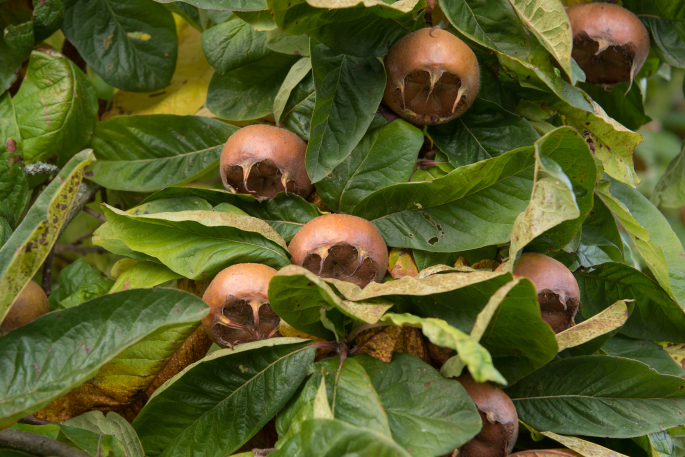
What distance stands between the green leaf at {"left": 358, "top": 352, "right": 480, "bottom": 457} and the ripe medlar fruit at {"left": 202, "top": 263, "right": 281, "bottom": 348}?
192 mm

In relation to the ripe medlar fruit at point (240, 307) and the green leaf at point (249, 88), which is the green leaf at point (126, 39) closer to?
the green leaf at point (249, 88)

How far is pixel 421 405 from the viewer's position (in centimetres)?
90

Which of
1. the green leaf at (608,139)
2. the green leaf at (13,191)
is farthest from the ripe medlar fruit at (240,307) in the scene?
the green leaf at (608,139)

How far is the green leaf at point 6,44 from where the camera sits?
141 cm

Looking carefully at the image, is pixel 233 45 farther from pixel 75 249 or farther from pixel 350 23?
pixel 75 249

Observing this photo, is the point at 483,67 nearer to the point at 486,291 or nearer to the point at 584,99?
the point at 584,99

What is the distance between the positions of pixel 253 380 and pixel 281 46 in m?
0.72

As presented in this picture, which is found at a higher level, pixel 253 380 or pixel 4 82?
pixel 4 82

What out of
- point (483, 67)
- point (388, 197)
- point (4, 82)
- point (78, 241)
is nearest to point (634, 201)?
point (483, 67)

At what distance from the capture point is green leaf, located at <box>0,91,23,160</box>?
4.38 feet

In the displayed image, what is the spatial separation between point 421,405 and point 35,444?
66 centimetres

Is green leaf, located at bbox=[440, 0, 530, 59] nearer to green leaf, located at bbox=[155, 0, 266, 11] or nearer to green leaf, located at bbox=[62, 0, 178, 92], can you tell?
green leaf, located at bbox=[155, 0, 266, 11]

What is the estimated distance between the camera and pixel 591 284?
4.16 ft

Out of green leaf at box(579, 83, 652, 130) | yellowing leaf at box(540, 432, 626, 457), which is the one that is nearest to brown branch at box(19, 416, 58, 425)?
yellowing leaf at box(540, 432, 626, 457)
